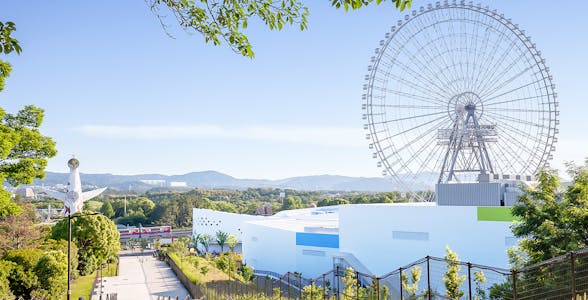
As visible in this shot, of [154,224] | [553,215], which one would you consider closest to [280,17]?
[553,215]

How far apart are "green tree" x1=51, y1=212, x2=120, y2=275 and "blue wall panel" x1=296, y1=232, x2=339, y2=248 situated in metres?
11.4

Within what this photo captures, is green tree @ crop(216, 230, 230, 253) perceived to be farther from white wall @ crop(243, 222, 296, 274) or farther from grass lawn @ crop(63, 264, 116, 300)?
grass lawn @ crop(63, 264, 116, 300)

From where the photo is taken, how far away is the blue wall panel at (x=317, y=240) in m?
30.5

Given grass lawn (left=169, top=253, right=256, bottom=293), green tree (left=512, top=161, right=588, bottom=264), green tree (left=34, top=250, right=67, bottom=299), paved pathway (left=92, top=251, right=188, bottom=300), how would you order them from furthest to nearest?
paved pathway (left=92, top=251, right=188, bottom=300)
green tree (left=34, top=250, right=67, bottom=299)
grass lawn (left=169, top=253, right=256, bottom=293)
green tree (left=512, top=161, right=588, bottom=264)

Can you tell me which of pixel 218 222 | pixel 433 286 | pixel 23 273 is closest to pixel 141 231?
pixel 218 222

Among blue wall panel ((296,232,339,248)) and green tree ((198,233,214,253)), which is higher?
blue wall panel ((296,232,339,248))

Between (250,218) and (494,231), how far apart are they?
100.0 ft

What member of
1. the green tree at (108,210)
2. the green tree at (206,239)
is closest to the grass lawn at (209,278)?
the green tree at (206,239)

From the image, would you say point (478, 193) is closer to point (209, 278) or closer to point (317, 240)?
point (317, 240)

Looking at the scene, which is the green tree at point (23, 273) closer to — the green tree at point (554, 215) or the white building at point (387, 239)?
Answer: the white building at point (387, 239)

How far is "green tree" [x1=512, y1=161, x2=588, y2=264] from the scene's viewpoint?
1348 cm

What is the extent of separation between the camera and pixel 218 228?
54312 millimetres

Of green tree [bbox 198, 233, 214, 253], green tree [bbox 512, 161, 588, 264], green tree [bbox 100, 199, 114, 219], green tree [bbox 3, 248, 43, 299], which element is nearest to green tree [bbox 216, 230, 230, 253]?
green tree [bbox 198, 233, 214, 253]

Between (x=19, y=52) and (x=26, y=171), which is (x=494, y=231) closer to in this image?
(x=26, y=171)
